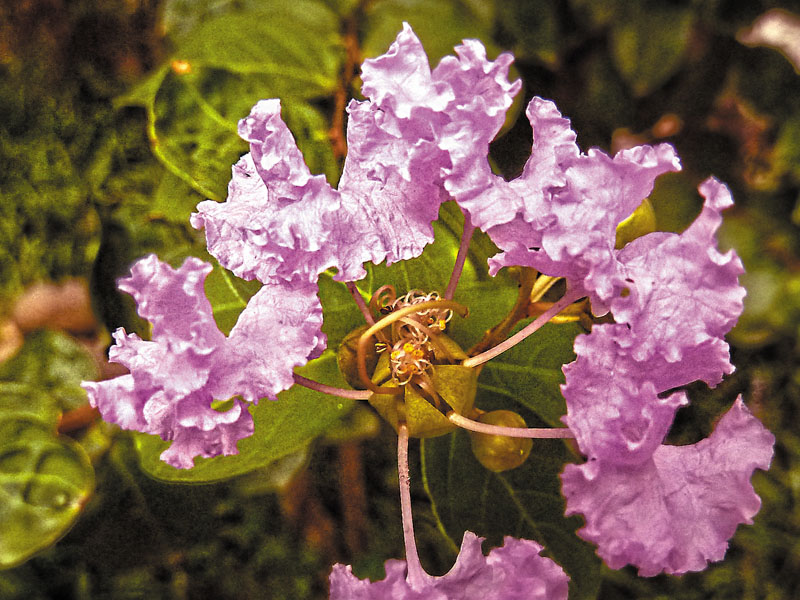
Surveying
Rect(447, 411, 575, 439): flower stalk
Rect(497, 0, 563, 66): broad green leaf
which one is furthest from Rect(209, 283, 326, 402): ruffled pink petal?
Rect(497, 0, 563, 66): broad green leaf

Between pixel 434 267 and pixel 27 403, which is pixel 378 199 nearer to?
pixel 434 267

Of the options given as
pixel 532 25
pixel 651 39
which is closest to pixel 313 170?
pixel 532 25

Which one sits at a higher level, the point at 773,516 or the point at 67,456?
the point at 67,456

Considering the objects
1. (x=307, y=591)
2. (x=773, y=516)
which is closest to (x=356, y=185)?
(x=307, y=591)

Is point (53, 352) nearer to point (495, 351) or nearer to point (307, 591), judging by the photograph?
point (307, 591)

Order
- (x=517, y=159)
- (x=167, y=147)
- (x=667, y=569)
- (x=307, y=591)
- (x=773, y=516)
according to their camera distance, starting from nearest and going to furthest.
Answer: (x=667, y=569)
(x=167, y=147)
(x=517, y=159)
(x=307, y=591)
(x=773, y=516)

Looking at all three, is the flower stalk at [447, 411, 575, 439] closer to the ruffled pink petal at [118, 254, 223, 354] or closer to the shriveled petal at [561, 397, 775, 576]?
the shriveled petal at [561, 397, 775, 576]

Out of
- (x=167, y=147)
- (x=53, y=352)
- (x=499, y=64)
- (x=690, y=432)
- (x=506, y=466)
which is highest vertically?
(x=499, y=64)

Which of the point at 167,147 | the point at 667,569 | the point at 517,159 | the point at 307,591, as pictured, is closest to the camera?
the point at 667,569

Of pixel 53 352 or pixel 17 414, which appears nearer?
pixel 17 414
